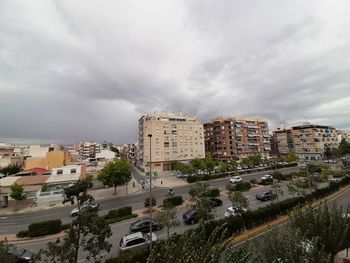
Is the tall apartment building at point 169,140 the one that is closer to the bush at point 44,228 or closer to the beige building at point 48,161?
the beige building at point 48,161

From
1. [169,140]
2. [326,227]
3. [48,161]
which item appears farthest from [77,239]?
[169,140]

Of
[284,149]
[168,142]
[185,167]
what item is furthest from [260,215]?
[284,149]

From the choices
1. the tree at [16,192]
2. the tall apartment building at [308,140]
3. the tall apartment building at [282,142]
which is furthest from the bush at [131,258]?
the tall apartment building at [282,142]

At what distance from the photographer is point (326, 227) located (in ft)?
38.1

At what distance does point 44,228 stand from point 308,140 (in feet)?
396

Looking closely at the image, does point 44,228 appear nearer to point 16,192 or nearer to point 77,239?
point 16,192

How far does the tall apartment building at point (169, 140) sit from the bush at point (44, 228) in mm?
50220

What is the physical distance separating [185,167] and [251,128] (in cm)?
5061

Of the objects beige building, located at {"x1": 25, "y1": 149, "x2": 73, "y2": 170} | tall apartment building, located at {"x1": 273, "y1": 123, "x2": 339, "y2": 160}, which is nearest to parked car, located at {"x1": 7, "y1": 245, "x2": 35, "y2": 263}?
beige building, located at {"x1": 25, "y1": 149, "x2": 73, "y2": 170}

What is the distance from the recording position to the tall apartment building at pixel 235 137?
92.8 m

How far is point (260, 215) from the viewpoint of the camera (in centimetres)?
2203

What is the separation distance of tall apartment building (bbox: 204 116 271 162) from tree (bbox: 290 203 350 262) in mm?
81015

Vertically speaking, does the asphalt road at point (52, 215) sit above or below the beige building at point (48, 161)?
below

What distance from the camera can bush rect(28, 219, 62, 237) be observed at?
24719 millimetres
